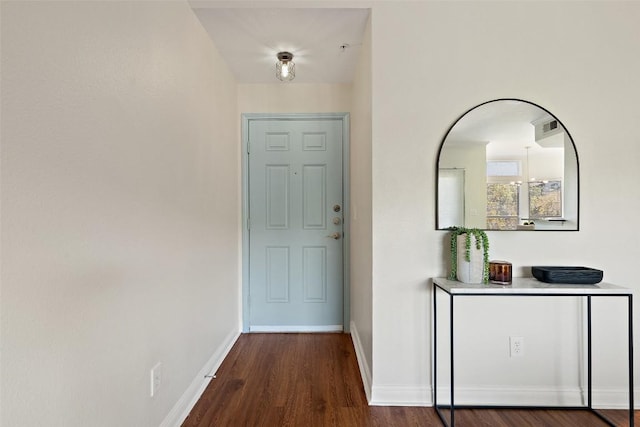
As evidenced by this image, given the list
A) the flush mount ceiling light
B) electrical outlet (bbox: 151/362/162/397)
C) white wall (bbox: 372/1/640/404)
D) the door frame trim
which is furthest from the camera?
the door frame trim

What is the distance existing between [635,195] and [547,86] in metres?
0.78

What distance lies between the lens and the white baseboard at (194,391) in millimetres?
1607

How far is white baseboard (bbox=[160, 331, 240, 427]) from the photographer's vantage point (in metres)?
1.61

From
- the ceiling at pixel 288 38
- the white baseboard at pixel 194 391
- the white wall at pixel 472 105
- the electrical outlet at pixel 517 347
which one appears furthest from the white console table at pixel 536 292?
the ceiling at pixel 288 38

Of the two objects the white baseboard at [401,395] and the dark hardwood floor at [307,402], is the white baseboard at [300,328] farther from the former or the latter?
the white baseboard at [401,395]

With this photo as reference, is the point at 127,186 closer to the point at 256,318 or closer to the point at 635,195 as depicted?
the point at 256,318

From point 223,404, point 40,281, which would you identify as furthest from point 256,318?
point 40,281

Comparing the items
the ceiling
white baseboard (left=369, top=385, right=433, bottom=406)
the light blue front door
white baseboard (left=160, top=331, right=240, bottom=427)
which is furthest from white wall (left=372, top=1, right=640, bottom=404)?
the light blue front door

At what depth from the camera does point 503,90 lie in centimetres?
181

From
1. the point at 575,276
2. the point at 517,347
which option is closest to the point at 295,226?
the point at 517,347

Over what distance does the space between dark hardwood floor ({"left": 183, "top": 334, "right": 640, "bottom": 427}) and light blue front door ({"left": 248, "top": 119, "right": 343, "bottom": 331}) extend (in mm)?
498

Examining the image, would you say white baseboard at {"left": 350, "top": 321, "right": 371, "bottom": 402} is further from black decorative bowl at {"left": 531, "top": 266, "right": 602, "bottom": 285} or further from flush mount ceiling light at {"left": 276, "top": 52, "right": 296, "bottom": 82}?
flush mount ceiling light at {"left": 276, "top": 52, "right": 296, "bottom": 82}

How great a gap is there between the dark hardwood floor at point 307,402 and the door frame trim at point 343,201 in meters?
0.49

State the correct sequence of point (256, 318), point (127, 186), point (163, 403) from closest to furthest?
point (127, 186) → point (163, 403) → point (256, 318)
